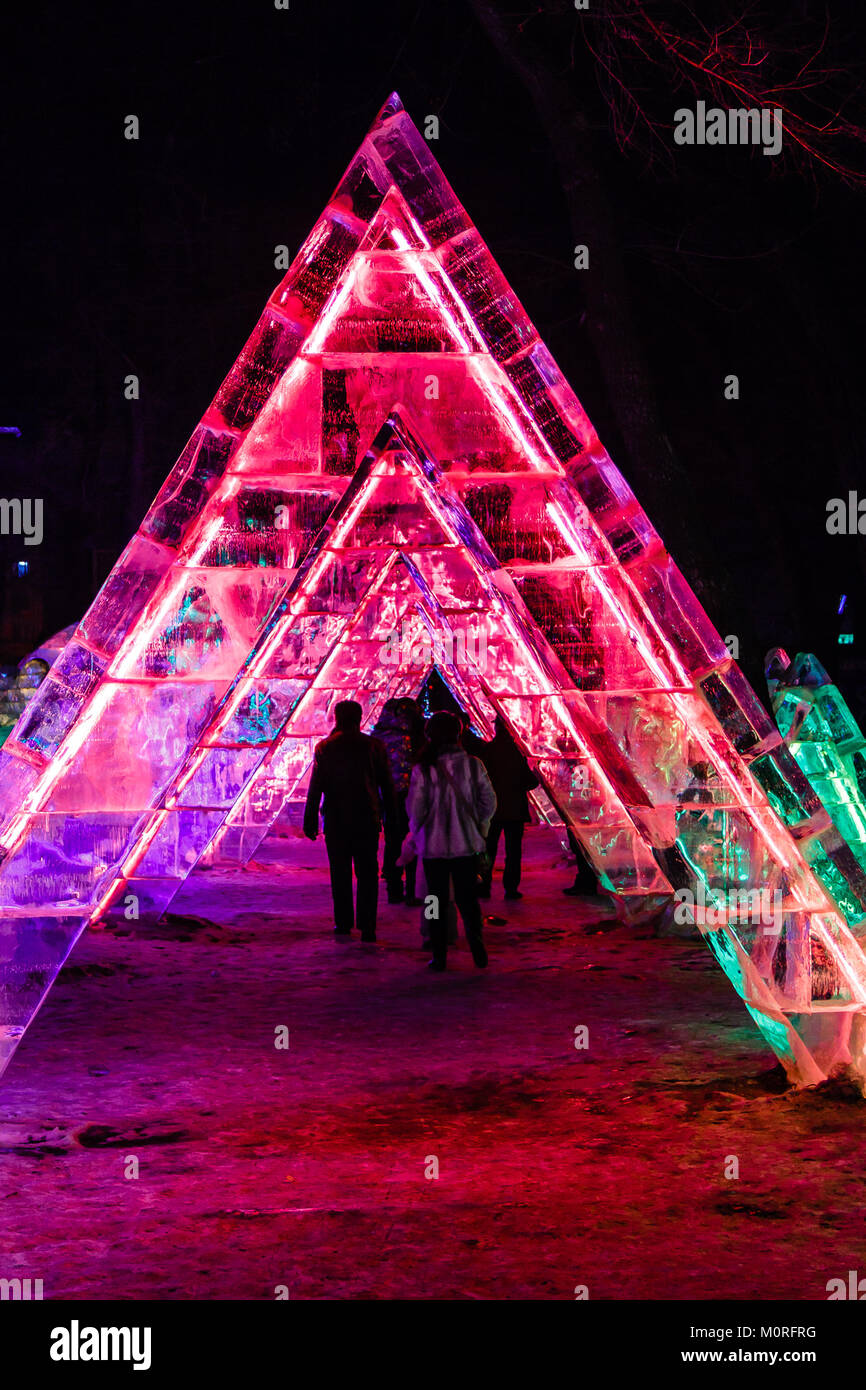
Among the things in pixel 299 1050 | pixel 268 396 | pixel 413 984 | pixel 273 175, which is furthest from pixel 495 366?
pixel 273 175

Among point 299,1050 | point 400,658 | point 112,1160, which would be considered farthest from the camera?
point 400,658

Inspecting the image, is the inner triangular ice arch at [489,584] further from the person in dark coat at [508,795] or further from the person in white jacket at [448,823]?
the person in dark coat at [508,795]

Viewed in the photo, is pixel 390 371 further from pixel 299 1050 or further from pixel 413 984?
pixel 413 984

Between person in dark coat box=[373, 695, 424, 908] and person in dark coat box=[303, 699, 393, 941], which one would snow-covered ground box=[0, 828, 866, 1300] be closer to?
person in dark coat box=[303, 699, 393, 941]

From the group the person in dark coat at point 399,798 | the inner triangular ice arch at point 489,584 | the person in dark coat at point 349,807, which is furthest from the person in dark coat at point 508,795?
the inner triangular ice arch at point 489,584

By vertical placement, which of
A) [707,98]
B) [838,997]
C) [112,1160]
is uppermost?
[707,98]

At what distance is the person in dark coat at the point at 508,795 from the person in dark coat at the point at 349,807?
→ 5.75ft

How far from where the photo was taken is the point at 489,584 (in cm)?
708

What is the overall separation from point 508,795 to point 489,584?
19.0 feet

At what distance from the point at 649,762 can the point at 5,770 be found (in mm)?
2766

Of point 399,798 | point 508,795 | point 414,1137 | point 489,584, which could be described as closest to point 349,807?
point 508,795

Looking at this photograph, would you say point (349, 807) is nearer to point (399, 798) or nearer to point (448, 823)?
point (448, 823)

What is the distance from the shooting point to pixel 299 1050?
7.44 meters

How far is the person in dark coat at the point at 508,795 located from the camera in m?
12.6
